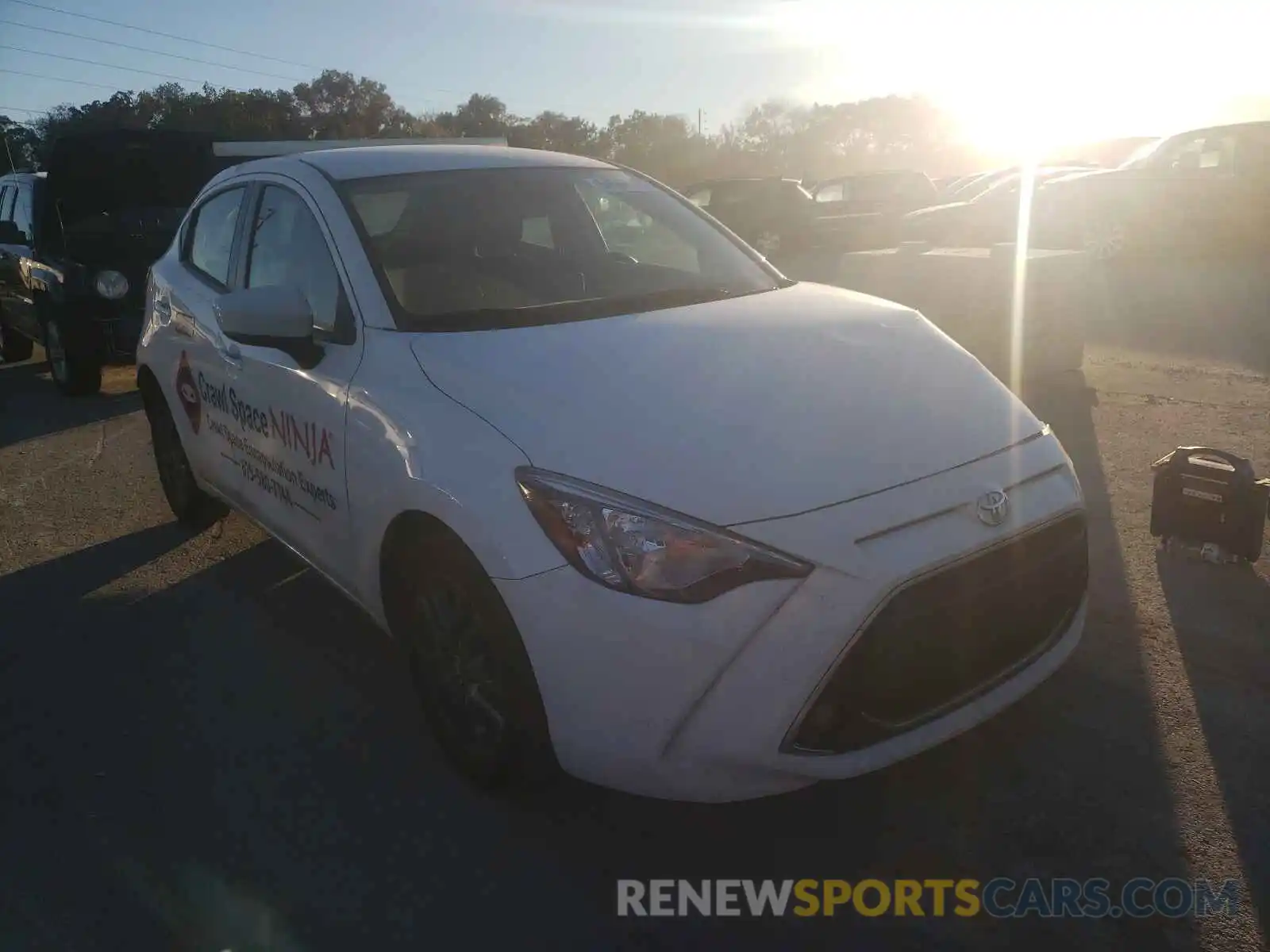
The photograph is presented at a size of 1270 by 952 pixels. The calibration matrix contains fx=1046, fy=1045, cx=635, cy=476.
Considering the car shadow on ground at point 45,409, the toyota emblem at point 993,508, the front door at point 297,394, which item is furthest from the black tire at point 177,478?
the toyota emblem at point 993,508

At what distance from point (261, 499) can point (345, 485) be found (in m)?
Result: 0.99

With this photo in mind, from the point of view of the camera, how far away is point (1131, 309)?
10367 millimetres

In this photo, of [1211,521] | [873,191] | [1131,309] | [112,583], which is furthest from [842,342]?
[873,191]

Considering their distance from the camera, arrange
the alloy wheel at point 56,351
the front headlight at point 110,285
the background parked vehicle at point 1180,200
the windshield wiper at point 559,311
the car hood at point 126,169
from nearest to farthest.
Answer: the windshield wiper at point 559,311 → the front headlight at point 110,285 → the alloy wheel at point 56,351 → the car hood at point 126,169 → the background parked vehicle at point 1180,200

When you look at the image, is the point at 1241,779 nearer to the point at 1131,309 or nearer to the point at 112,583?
the point at 112,583

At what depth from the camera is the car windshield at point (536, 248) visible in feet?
10.7

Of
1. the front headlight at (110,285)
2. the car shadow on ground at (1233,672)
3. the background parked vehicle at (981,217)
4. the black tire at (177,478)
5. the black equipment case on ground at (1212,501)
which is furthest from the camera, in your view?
the background parked vehicle at (981,217)

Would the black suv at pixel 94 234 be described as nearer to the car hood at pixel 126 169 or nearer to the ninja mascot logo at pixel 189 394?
the car hood at pixel 126 169

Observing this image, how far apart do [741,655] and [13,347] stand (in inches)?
457

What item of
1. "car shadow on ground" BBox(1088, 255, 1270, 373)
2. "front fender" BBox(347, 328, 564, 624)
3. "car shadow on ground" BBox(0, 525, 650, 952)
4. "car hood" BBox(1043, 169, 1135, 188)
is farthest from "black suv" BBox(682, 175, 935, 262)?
"front fender" BBox(347, 328, 564, 624)

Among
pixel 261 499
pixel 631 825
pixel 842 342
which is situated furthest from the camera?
pixel 261 499

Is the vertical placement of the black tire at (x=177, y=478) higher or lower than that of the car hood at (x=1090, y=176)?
lower

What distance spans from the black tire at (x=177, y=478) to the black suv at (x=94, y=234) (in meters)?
3.52

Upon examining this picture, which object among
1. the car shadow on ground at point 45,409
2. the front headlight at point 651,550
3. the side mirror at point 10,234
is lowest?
the car shadow on ground at point 45,409
